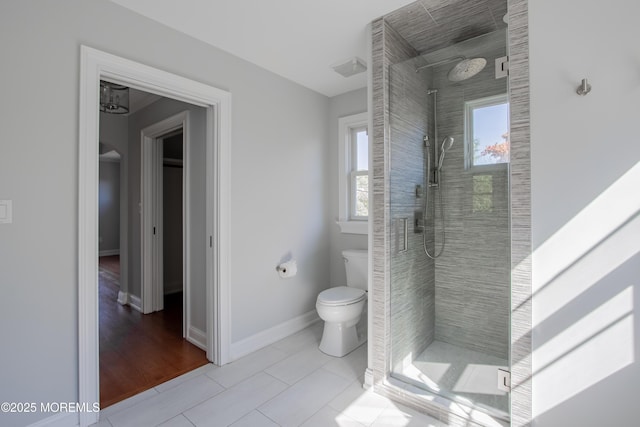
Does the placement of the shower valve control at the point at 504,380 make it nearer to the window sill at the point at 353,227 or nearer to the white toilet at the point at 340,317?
the white toilet at the point at 340,317

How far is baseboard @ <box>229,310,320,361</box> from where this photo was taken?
2.46 meters

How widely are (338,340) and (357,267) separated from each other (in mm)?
677

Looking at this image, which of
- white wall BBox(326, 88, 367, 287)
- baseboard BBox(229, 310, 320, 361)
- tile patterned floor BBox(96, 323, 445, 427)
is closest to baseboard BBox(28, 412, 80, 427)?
tile patterned floor BBox(96, 323, 445, 427)

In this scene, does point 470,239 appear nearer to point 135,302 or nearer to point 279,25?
point 279,25

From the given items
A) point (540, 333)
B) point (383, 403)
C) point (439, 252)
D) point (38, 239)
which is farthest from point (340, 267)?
point (38, 239)

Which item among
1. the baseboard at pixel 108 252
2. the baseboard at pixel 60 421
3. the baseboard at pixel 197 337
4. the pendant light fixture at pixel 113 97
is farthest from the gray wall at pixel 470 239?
the baseboard at pixel 108 252

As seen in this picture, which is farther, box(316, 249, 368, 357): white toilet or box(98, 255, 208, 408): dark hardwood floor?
box(316, 249, 368, 357): white toilet

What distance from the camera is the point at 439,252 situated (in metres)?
2.35

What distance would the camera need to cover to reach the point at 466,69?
1911mm

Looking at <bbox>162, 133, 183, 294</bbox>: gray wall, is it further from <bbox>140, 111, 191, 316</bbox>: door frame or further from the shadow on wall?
the shadow on wall

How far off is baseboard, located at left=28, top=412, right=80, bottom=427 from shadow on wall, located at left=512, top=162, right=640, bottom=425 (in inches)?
95.3

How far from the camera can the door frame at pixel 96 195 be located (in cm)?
167

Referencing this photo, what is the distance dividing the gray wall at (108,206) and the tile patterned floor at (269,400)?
7.09 meters

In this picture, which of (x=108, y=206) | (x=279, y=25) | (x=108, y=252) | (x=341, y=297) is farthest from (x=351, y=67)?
(x=108, y=252)
